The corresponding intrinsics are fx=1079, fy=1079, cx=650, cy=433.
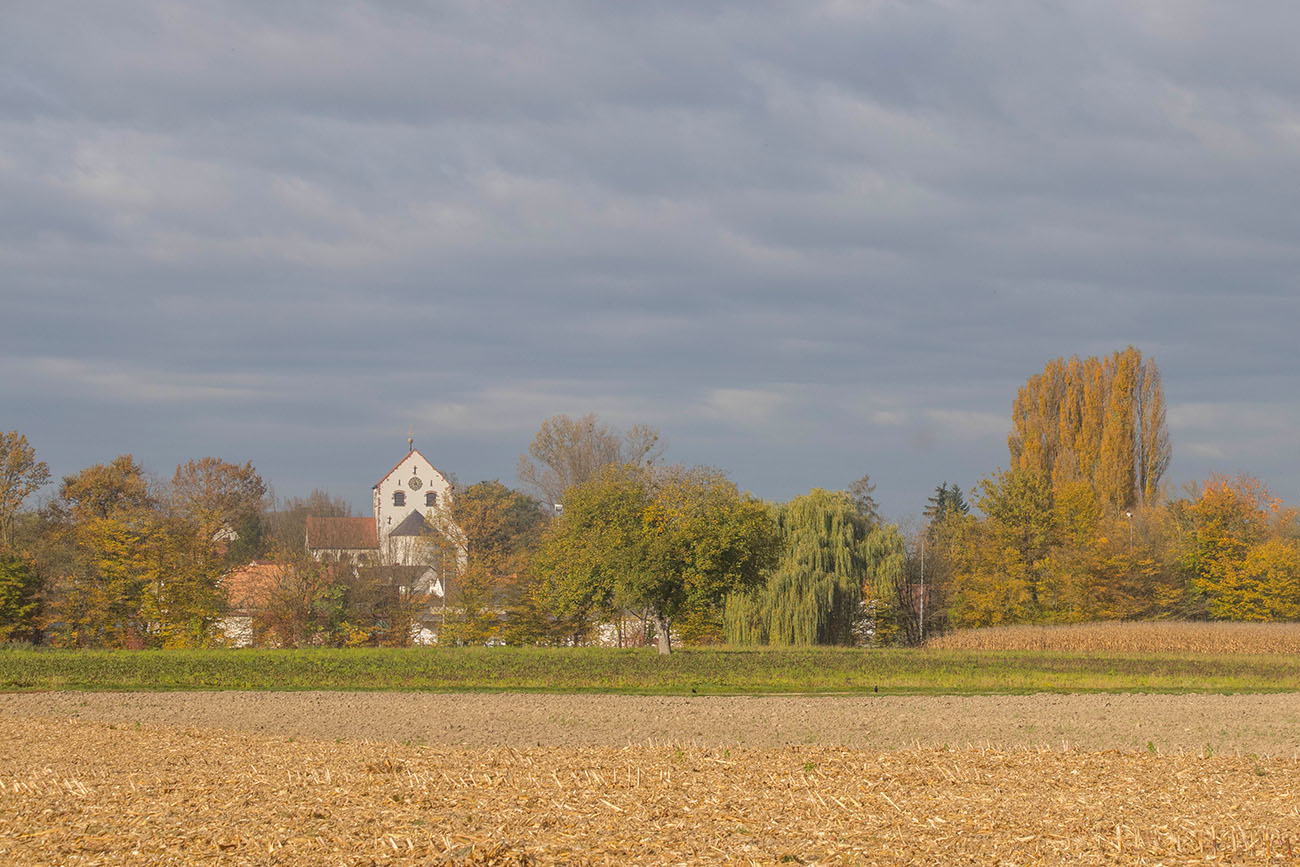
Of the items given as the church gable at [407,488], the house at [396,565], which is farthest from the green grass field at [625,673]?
the church gable at [407,488]

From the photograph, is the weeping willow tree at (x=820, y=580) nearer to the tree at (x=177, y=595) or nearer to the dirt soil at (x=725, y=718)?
the dirt soil at (x=725, y=718)

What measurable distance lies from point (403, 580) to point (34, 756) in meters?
51.3

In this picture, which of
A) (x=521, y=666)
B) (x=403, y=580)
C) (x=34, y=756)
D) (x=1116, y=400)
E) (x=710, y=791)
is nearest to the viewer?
(x=710, y=791)

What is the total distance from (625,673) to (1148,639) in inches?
1043

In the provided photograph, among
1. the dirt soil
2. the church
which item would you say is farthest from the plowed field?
the church

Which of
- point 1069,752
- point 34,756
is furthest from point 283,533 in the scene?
point 1069,752

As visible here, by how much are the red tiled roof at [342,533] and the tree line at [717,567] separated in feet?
110

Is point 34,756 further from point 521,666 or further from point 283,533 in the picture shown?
point 283,533

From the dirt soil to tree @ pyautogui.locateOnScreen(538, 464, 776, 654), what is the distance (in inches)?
490

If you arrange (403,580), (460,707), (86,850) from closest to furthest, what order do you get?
(86,850) < (460,707) < (403,580)

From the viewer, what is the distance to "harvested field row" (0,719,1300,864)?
308 inches

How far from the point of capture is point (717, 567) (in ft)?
135

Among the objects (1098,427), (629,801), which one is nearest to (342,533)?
(1098,427)

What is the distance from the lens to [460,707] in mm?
25188
